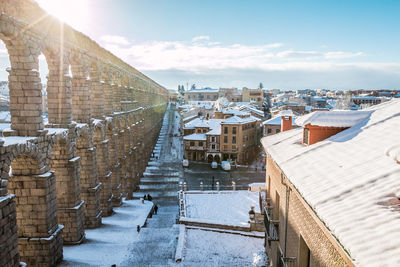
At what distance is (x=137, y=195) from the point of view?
38125 mm

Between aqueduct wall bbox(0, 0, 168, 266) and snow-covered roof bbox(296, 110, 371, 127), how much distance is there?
1199cm

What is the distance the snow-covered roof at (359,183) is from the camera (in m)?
5.09

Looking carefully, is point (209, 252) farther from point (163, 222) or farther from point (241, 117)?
point (241, 117)

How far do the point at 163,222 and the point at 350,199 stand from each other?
22643 millimetres

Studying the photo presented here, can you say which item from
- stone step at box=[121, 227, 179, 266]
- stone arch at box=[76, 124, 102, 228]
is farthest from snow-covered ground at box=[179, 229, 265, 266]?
stone arch at box=[76, 124, 102, 228]

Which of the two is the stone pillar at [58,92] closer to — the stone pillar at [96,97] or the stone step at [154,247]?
the stone pillar at [96,97]

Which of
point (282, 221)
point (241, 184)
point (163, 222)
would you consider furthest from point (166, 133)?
point (282, 221)

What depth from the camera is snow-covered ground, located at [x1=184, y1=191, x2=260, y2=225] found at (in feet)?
75.2

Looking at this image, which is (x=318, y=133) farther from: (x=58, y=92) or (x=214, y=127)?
(x=214, y=127)

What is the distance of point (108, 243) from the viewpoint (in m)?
19.0

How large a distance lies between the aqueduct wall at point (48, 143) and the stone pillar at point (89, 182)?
68 mm

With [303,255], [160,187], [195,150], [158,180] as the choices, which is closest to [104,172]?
[160,187]

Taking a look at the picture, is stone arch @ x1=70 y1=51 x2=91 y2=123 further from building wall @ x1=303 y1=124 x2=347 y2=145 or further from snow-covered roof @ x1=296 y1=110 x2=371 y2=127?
building wall @ x1=303 y1=124 x2=347 y2=145

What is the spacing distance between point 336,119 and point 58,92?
1450 centimetres
